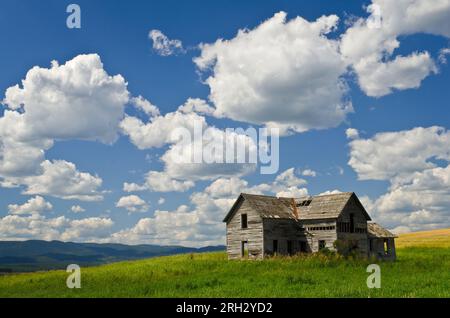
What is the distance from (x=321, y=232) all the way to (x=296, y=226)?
2.70m

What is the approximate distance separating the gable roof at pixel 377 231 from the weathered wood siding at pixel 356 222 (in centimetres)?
155

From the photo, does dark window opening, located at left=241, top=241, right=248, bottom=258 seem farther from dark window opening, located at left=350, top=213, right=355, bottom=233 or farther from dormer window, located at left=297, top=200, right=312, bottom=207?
dark window opening, located at left=350, top=213, right=355, bottom=233

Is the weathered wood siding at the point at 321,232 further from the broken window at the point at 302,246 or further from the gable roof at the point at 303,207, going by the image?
the broken window at the point at 302,246

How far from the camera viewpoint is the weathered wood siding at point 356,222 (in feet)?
151

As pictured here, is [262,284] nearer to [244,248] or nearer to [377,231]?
[244,248]

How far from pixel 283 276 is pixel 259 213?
1712 centimetres

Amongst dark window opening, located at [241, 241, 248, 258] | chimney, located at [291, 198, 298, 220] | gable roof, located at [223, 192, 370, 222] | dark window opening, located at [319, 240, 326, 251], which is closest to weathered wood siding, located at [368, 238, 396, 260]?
gable roof, located at [223, 192, 370, 222]

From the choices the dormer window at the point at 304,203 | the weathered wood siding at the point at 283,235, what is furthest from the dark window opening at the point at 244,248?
the dormer window at the point at 304,203

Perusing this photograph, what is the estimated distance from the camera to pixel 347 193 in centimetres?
4703

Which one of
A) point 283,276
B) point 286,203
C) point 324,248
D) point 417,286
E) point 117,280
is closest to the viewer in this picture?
point 417,286
